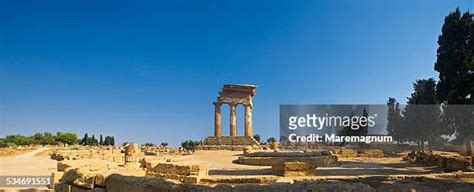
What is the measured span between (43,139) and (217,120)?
5860 centimetres

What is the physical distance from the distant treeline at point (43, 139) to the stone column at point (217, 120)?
53.0 metres

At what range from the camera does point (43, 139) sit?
88.4 metres

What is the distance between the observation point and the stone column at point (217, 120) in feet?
153

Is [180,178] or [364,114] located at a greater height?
[364,114]

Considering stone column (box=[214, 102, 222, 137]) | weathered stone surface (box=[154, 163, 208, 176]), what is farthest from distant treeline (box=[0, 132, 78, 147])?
weathered stone surface (box=[154, 163, 208, 176])

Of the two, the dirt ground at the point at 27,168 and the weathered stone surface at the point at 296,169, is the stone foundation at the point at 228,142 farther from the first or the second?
the weathered stone surface at the point at 296,169

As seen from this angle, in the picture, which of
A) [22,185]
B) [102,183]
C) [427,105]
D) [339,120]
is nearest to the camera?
[102,183]

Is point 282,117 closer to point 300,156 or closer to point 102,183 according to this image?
point 300,156

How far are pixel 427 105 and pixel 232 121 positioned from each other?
21667 mm

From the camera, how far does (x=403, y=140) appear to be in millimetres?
49969

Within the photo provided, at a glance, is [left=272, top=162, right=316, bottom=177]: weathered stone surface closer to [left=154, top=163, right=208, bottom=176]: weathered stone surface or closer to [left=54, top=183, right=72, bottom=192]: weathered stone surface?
[left=154, top=163, right=208, bottom=176]: weathered stone surface

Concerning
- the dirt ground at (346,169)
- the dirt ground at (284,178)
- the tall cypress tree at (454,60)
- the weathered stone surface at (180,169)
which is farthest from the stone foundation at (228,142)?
the weathered stone surface at (180,169)

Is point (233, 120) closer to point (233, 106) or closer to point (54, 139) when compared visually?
point (233, 106)

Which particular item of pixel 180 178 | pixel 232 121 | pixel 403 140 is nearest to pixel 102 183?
pixel 180 178
